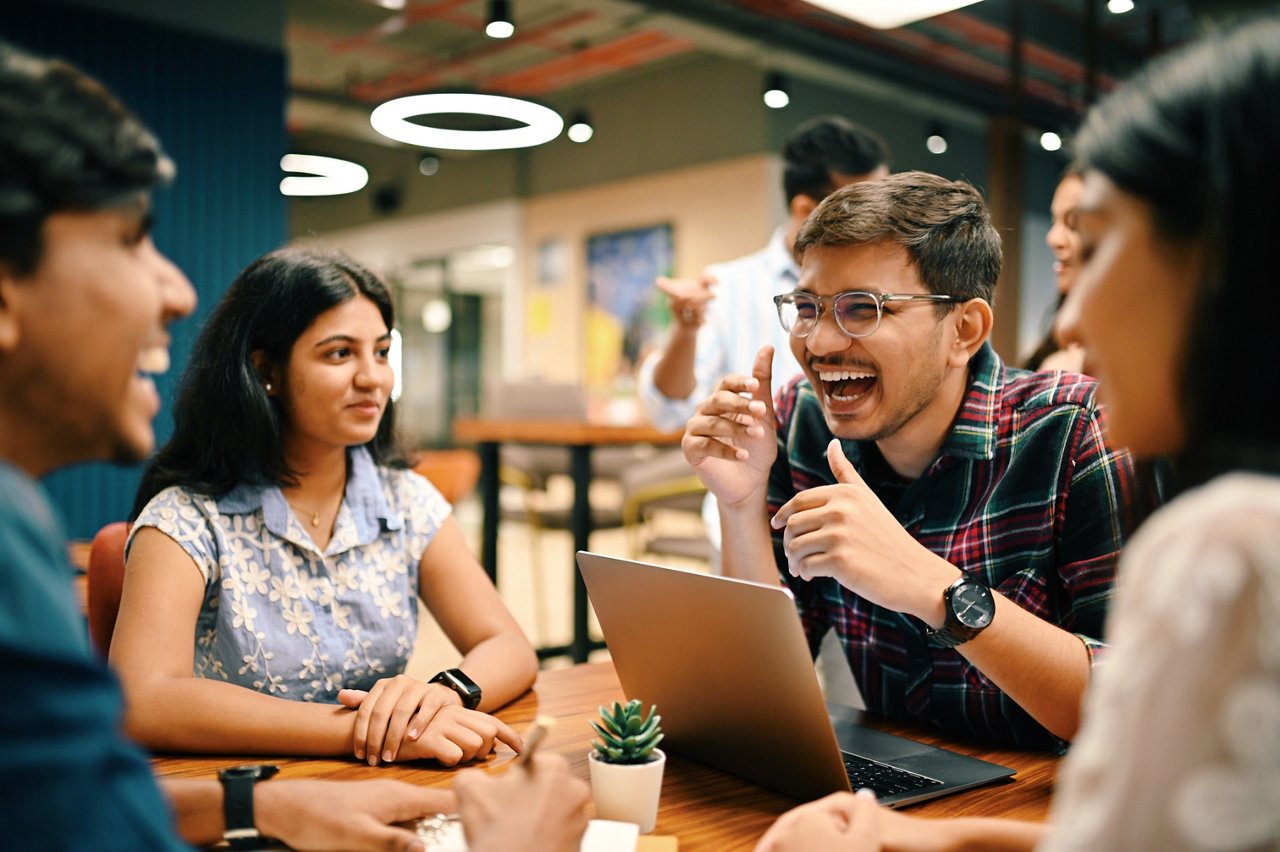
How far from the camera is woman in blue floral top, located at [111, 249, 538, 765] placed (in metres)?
1.43

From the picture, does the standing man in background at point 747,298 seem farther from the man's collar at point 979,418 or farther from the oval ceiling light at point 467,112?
the oval ceiling light at point 467,112

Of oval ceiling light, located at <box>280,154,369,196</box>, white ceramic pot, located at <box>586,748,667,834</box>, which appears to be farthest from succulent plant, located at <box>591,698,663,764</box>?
oval ceiling light, located at <box>280,154,369,196</box>

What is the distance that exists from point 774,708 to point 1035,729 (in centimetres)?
48

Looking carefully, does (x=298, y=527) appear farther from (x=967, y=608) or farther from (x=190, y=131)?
(x=190, y=131)

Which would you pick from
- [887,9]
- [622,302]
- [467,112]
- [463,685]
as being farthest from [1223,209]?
[622,302]

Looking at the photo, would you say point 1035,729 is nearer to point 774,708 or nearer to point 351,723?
point 774,708

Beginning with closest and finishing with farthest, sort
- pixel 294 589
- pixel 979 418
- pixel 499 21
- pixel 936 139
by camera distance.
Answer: pixel 979 418
pixel 294 589
pixel 499 21
pixel 936 139

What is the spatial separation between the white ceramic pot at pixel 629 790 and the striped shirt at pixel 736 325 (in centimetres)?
204

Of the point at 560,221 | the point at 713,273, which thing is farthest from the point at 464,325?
the point at 713,273

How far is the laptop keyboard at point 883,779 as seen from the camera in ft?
3.50

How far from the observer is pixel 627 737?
3.20 feet

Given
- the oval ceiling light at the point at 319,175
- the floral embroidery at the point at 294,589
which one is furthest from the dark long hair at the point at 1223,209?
the oval ceiling light at the point at 319,175

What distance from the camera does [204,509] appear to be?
4.95 feet

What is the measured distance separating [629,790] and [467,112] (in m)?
3.72
